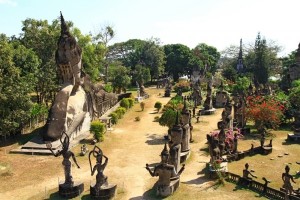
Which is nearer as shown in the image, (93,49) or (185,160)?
(185,160)

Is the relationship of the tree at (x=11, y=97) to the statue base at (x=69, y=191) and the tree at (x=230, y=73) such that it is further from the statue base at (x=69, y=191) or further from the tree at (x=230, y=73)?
the tree at (x=230, y=73)

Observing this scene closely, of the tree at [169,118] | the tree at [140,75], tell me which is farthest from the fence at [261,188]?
the tree at [140,75]

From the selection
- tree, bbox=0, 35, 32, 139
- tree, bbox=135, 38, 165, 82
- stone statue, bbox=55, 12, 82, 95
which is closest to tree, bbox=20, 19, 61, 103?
stone statue, bbox=55, 12, 82, 95

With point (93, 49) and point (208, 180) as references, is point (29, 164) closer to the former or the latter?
point (208, 180)

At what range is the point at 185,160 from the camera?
27.4 metres

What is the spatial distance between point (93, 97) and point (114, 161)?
46.6ft

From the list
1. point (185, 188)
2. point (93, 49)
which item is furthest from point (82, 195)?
point (93, 49)

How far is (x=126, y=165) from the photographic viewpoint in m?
26.7

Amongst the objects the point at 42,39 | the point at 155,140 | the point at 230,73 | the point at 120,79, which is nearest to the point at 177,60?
the point at 230,73

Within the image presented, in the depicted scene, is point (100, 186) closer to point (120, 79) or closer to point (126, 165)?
point (126, 165)

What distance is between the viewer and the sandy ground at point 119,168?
868 inches

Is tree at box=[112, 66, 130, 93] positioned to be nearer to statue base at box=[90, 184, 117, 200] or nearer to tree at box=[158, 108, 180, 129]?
tree at box=[158, 108, 180, 129]

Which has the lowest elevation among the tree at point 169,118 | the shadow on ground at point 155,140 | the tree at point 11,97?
the shadow on ground at point 155,140

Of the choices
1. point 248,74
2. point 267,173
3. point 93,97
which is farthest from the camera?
point 248,74
